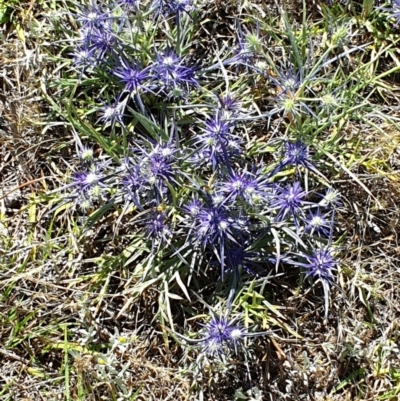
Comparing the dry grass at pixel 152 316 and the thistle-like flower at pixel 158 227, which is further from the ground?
the thistle-like flower at pixel 158 227

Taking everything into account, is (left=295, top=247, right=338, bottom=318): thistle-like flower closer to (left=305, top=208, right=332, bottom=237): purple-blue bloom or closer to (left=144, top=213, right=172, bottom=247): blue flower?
(left=305, top=208, right=332, bottom=237): purple-blue bloom

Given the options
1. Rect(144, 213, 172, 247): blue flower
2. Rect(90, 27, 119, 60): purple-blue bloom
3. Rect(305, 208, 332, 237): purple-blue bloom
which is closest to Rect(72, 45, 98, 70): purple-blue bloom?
Rect(90, 27, 119, 60): purple-blue bloom

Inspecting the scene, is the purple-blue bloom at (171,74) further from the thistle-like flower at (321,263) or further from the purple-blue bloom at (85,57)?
the thistle-like flower at (321,263)

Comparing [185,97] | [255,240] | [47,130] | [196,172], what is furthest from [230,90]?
[47,130]

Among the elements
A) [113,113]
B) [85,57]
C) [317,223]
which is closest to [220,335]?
[317,223]

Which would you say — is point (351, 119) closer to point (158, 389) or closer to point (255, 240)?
point (255, 240)

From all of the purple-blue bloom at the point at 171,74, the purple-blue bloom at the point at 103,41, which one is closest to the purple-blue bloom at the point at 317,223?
the purple-blue bloom at the point at 171,74

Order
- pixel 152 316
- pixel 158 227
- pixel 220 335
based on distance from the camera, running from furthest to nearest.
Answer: pixel 152 316
pixel 158 227
pixel 220 335

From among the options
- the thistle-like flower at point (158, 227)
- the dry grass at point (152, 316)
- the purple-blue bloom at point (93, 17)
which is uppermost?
the purple-blue bloom at point (93, 17)

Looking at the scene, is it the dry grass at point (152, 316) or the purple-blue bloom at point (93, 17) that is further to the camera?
the dry grass at point (152, 316)

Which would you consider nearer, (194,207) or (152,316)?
(194,207)

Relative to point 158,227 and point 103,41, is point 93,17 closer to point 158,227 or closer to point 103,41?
point 103,41

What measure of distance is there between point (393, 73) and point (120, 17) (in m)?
0.99

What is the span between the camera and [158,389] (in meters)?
2.33
